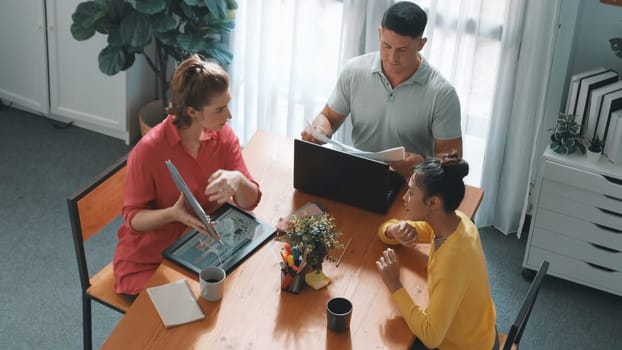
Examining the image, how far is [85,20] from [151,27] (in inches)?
14.6

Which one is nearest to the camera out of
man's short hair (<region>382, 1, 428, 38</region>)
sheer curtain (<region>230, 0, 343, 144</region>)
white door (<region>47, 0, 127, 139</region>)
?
man's short hair (<region>382, 1, 428, 38</region>)

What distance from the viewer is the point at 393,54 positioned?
3023 millimetres

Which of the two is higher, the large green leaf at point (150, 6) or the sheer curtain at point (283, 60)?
the large green leaf at point (150, 6)

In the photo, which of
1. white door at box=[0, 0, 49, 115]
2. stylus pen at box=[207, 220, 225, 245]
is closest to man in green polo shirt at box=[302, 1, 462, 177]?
stylus pen at box=[207, 220, 225, 245]

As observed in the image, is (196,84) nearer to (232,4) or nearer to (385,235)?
(385,235)

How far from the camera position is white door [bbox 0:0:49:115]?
4535mm

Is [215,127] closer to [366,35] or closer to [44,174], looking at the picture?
[366,35]

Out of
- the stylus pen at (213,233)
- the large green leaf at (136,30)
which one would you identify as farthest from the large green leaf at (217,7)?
the stylus pen at (213,233)

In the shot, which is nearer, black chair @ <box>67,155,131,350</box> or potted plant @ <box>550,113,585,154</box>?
black chair @ <box>67,155,131,350</box>

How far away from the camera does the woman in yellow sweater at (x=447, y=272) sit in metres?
2.24

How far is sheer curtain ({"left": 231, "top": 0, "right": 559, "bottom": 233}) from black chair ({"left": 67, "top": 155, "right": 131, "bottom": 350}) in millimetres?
1581

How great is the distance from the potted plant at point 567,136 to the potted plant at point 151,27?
5.32 feet

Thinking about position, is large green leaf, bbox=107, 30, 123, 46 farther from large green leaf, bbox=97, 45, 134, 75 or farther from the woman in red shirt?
the woman in red shirt

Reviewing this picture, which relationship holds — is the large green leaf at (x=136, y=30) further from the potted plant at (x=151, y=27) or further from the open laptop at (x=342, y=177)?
the open laptop at (x=342, y=177)
